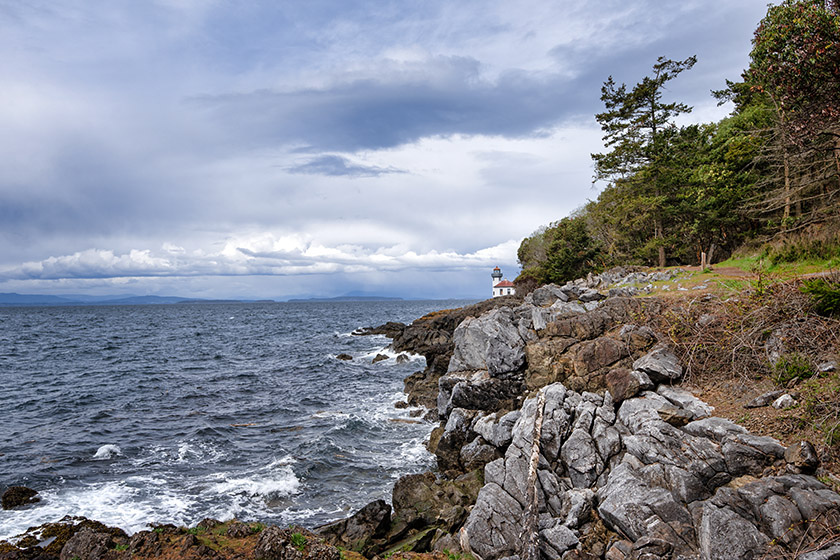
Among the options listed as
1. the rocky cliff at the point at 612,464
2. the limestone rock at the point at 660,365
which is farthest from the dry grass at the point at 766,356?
the rocky cliff at the point at 612,464

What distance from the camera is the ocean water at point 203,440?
44.3 feet

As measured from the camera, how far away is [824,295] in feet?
35.0

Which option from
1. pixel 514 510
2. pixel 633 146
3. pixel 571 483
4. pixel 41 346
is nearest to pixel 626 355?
pixel 571 483

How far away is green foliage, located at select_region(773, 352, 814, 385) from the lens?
996 centimetres

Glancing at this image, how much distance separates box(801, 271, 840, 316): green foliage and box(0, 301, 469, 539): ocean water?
12872 mm

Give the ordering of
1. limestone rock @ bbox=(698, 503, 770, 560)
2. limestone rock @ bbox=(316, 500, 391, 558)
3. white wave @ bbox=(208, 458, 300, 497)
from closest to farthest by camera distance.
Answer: limestone rock @ bbox=(698, 503, 770, 560) → limestone rock @ bbox=(316, 500, 391, 558) → white wave @ bbox=(208, 458, 300, 497)

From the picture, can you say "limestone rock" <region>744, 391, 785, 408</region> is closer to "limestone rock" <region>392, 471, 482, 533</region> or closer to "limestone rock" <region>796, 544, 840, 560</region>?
"limestone rock" <region>796, 544, 840, 560</region>

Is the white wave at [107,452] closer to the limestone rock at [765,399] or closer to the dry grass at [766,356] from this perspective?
the dry grass at [766,356]

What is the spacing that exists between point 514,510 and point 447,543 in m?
1.77

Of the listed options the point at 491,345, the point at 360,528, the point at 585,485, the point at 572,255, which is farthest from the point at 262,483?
the point at 572,255

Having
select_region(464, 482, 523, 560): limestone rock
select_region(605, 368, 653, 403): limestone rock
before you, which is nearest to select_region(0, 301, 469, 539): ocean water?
select_region(464, 482, 523, 560): limestone rock

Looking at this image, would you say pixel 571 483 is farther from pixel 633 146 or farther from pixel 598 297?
pixel 633 146

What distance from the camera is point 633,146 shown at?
3450 centimetres

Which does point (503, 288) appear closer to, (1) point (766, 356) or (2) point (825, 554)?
(1) point (766, 356)
